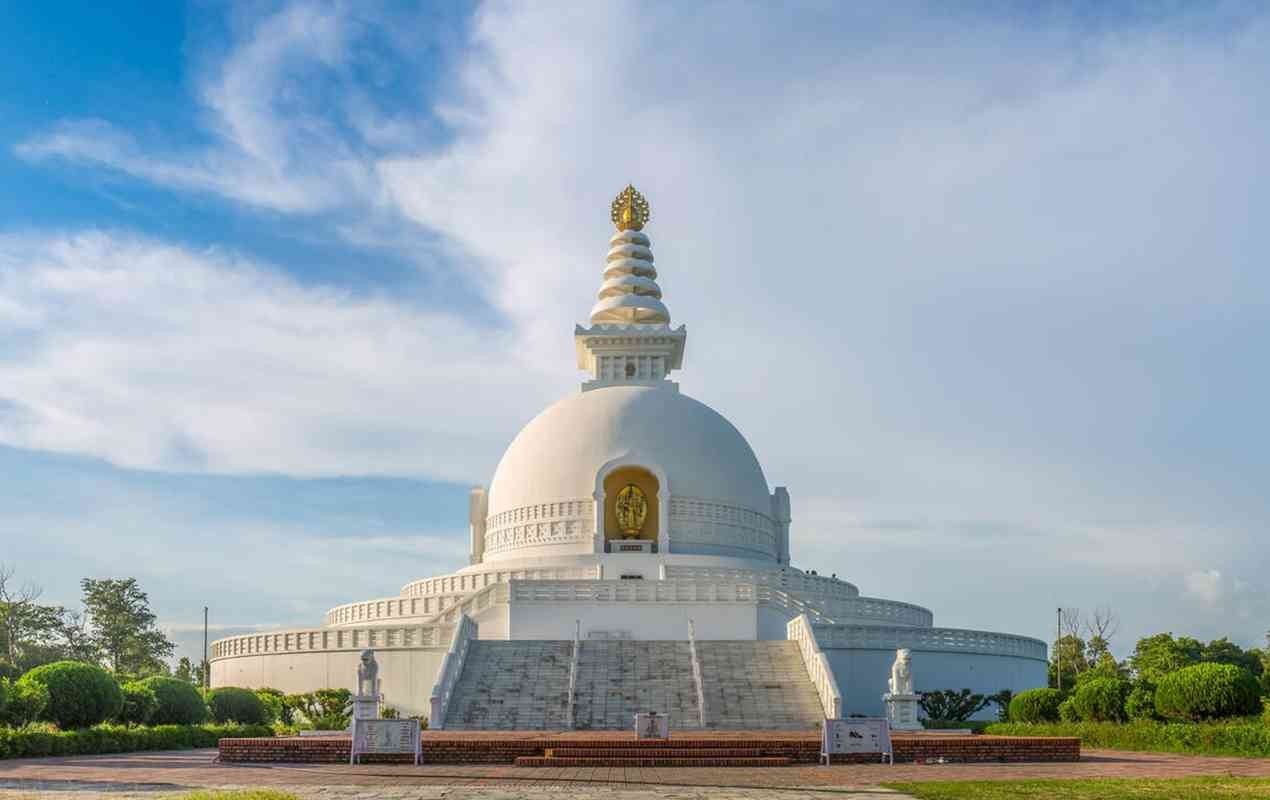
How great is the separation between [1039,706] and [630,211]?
30403mm

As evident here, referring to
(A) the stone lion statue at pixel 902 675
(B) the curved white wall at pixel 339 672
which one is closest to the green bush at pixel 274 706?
(B) the curved white wall at pixel 339 672

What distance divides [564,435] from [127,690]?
2048 cm

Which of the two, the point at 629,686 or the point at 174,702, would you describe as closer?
the point at 174,702

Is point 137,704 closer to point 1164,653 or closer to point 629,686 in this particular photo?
point 629,686

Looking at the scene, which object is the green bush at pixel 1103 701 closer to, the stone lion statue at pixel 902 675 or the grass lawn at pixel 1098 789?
the stone lion statue at pixel 902 675

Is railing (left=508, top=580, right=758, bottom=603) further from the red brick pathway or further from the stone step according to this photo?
the stone step

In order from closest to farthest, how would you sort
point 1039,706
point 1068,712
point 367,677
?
point 1068,712 → point 367,677 → point 1039,706

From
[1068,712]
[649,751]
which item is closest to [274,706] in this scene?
[649,751]

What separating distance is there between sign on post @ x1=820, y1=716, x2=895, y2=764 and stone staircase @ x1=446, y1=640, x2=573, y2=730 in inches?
301

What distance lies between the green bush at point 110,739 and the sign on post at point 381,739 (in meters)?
5.41

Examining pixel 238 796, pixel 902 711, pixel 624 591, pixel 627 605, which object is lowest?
pixel 902 711

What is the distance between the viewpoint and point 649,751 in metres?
19.3

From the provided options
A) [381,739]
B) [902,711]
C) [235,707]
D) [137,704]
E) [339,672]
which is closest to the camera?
[381,739]

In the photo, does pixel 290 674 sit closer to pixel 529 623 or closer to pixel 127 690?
pixel 529 623
